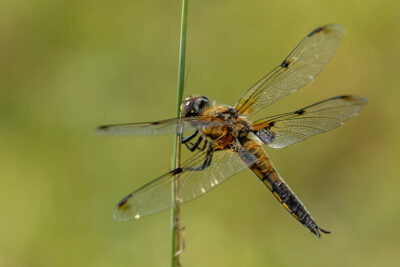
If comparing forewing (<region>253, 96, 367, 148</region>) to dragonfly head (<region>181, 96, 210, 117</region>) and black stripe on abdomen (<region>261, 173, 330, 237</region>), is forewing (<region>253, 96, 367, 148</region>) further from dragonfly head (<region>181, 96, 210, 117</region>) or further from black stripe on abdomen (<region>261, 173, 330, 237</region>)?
dragonfly head (<region>181, 96, 210, 117</region>)

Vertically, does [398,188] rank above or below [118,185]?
below

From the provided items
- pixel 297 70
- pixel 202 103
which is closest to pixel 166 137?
pixel 202 103

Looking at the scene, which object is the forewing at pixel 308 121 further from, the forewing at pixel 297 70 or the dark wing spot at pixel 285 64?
the dark wing spot at pixel 285 64

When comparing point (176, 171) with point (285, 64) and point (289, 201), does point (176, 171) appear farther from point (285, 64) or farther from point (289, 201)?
point (285, 64)

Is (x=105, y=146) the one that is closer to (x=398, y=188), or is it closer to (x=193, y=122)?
(x=193, y=122)

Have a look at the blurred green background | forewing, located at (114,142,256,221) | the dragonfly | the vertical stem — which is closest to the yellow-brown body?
the dragonfly

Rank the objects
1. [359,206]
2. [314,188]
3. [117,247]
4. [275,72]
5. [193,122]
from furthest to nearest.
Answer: [314,188], [359,206], [117,247], [275,72], [193,122]

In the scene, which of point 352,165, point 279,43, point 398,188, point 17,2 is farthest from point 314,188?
point 17,2

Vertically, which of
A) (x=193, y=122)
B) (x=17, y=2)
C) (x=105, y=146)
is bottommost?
(x=193, y=122)
